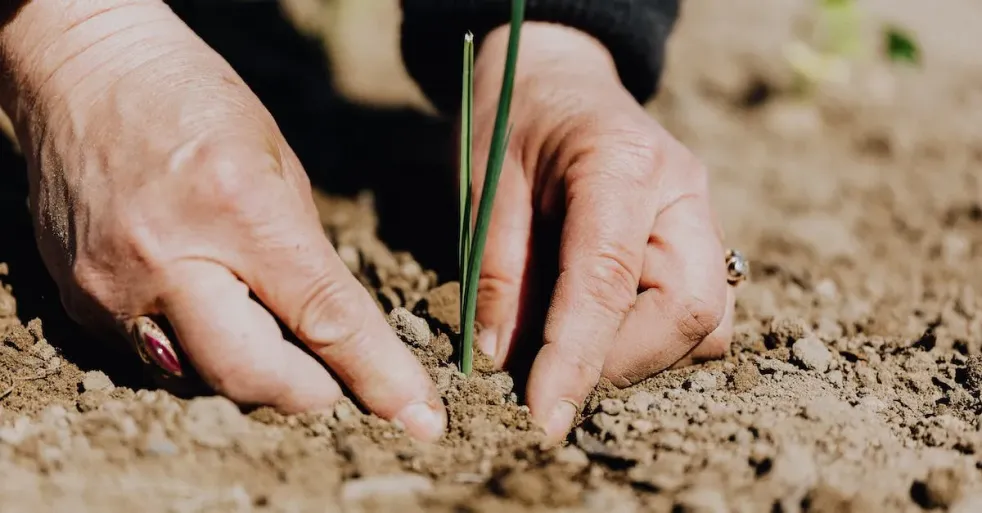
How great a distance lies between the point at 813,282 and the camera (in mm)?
1917

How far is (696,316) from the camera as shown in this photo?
1.29 metres

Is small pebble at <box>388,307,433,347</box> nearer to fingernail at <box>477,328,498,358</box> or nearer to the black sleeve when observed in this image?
fingernail at <box>477,328,498,358</box>

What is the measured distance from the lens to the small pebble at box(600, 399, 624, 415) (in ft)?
3.79

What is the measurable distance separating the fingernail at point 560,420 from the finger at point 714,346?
0.82 ft

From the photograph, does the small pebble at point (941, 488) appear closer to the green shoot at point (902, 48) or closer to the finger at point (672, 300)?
the finger at point (672, 300)

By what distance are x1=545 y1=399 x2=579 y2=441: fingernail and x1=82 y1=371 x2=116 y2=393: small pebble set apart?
59cm

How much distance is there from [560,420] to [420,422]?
0.63 feet

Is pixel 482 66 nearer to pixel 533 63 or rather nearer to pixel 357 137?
pixel 533 63

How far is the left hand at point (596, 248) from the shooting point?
121 cm

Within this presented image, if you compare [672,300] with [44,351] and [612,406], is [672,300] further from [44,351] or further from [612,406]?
[44,351]

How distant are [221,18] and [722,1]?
2.06 meters

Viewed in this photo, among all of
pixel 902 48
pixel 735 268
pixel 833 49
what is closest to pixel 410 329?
pixel 735 268

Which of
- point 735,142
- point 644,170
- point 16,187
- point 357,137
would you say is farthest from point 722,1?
point 16,187

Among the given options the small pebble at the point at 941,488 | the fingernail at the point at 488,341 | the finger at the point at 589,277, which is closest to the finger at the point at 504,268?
the fingernail at the point at 488,341
